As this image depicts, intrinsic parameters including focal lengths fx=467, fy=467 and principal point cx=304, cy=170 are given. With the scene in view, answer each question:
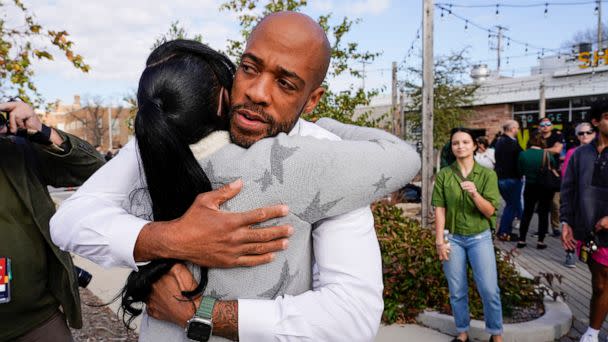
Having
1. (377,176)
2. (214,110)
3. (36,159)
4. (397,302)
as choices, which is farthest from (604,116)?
(36,159)

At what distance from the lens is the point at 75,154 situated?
7.59 ft

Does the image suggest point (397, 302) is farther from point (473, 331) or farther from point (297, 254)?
point (297, 254)

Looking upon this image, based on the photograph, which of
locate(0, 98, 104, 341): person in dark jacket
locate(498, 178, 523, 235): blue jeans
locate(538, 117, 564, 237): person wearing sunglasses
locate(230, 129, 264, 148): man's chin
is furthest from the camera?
locate(498, 178, 523, 235): blue jeans

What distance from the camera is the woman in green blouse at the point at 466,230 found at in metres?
4.00

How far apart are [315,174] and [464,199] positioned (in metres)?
3.36

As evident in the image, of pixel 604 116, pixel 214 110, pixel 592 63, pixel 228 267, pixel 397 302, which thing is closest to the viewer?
pixel 228 267

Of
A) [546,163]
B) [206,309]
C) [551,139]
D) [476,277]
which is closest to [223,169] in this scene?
[206,309]

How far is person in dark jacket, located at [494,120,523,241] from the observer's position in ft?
28.1

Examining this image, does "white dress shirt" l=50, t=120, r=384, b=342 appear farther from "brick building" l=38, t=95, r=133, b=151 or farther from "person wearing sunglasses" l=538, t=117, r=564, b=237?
"brick building" l=38, t=95, r=133, b=151

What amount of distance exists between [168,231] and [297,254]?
14.2 inches

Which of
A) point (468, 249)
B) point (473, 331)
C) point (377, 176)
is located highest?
point (377, 176)

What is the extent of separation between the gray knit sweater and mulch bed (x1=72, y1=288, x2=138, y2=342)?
10.7 ft

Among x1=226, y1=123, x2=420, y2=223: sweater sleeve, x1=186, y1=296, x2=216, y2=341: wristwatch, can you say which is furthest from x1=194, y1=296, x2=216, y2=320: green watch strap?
x1=226, y1=123, x2=420, y2=223: sweater sleeve

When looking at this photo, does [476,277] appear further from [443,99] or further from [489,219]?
[443,99]
